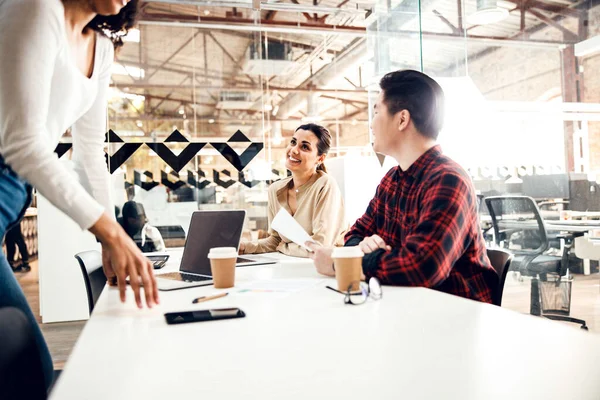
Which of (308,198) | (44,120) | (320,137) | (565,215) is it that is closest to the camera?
(44,120)

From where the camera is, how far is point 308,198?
275 cm

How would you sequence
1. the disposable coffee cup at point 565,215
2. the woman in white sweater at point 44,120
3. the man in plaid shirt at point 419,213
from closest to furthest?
the woman in white sweater at point 44,120 → the man in plaid shirt at point 419,213 → the disposable coffee cup at point 565,215

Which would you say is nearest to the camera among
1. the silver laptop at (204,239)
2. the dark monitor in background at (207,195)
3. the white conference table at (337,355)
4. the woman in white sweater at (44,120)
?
the white conference table at (337,355)

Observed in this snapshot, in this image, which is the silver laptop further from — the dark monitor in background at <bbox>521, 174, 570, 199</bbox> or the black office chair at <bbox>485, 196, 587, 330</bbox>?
the dark monitor in background at <bbox>521, 174, 570, 199</bbox>

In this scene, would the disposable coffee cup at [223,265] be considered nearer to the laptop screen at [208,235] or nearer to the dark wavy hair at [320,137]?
the laptop screen at [208,235]

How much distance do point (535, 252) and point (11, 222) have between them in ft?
12.5

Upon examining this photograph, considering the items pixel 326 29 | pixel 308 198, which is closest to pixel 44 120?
pixel 308 198

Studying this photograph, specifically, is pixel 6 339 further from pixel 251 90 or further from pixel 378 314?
pixel 251 90

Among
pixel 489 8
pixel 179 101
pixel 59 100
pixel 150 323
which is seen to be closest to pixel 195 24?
pixel 179 101

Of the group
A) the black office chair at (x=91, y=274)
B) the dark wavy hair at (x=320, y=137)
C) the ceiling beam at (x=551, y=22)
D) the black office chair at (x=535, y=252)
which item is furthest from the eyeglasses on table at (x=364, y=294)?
the ceiling beam at (x=551, y=22)

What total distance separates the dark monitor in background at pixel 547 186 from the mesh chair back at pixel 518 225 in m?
0.08

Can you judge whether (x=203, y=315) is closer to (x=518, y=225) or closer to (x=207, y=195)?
(x=518, y=225)

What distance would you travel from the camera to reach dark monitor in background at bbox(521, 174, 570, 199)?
3.73 meters

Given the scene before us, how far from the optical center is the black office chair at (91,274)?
1.89 metres
